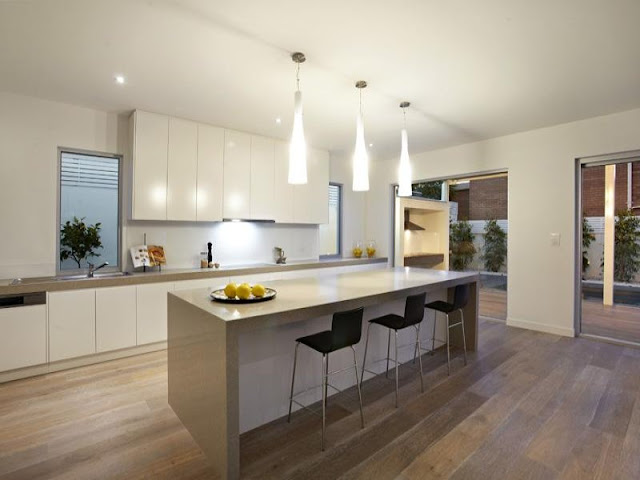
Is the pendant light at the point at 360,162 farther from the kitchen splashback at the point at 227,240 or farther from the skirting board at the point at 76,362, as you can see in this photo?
the skirting board at the point at 76,362

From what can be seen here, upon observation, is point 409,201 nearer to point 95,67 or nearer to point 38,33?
point 95,67

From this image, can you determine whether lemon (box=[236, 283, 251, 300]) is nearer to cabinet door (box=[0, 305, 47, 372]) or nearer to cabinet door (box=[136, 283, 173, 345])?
cabinet door (box=[136, 283, 173, 345])

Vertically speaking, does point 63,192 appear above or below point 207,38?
below

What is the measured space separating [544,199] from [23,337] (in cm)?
580

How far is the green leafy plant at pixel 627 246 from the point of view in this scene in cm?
408

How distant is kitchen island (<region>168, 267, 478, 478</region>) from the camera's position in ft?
5.78

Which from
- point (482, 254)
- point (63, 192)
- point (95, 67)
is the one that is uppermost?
point (95, 67)

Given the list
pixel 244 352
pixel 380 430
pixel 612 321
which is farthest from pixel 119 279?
pixel 612 321

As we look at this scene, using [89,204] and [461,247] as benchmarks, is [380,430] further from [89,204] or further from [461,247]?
[461,247]

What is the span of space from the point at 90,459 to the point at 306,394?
4.37 feet

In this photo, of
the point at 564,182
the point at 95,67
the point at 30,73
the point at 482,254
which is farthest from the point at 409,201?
the point at 30,73

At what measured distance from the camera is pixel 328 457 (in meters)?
1.98

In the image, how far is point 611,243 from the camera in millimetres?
4211

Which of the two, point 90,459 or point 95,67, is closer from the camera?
point 90,459
